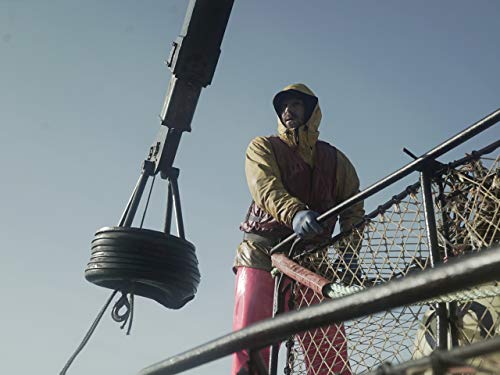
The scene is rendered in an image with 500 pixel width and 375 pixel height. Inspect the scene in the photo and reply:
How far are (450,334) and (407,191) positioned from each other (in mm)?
681

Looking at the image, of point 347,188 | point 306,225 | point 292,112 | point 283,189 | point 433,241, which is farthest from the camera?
point 292,112

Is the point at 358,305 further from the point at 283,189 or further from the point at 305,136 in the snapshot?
the point at 305,136

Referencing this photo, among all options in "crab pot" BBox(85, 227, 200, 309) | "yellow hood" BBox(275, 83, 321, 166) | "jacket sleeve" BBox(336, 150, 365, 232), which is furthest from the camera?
"crab pot" BBox(85, 227, 200, 309)

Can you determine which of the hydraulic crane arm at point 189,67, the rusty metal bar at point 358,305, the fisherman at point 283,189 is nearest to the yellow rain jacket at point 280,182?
the fisherman at point 283,189

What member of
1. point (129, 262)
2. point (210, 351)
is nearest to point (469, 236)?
point (210, 351)

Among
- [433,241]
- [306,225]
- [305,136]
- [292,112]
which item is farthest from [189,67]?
[433,241]

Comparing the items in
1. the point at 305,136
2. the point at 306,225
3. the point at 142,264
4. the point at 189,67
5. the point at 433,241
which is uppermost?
the point at 189,67

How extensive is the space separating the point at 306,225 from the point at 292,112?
136cm

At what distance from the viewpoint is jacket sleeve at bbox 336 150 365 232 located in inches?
157

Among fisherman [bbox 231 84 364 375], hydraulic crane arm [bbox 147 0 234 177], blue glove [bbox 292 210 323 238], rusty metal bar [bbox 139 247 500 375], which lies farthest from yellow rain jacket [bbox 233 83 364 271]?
rusty metal bar [bbox 139 247 500 375]

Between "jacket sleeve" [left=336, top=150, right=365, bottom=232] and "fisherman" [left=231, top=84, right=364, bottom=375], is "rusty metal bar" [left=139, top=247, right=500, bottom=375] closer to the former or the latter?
"fisherman" [left=231, top=84, right=364, bottom=375]

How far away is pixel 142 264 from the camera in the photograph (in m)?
4.41

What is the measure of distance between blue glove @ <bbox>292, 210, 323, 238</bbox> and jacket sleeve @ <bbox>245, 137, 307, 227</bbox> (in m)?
0.14

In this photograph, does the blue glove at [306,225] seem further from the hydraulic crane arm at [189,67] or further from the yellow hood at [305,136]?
the hydraulic crane arm at [189,67]
